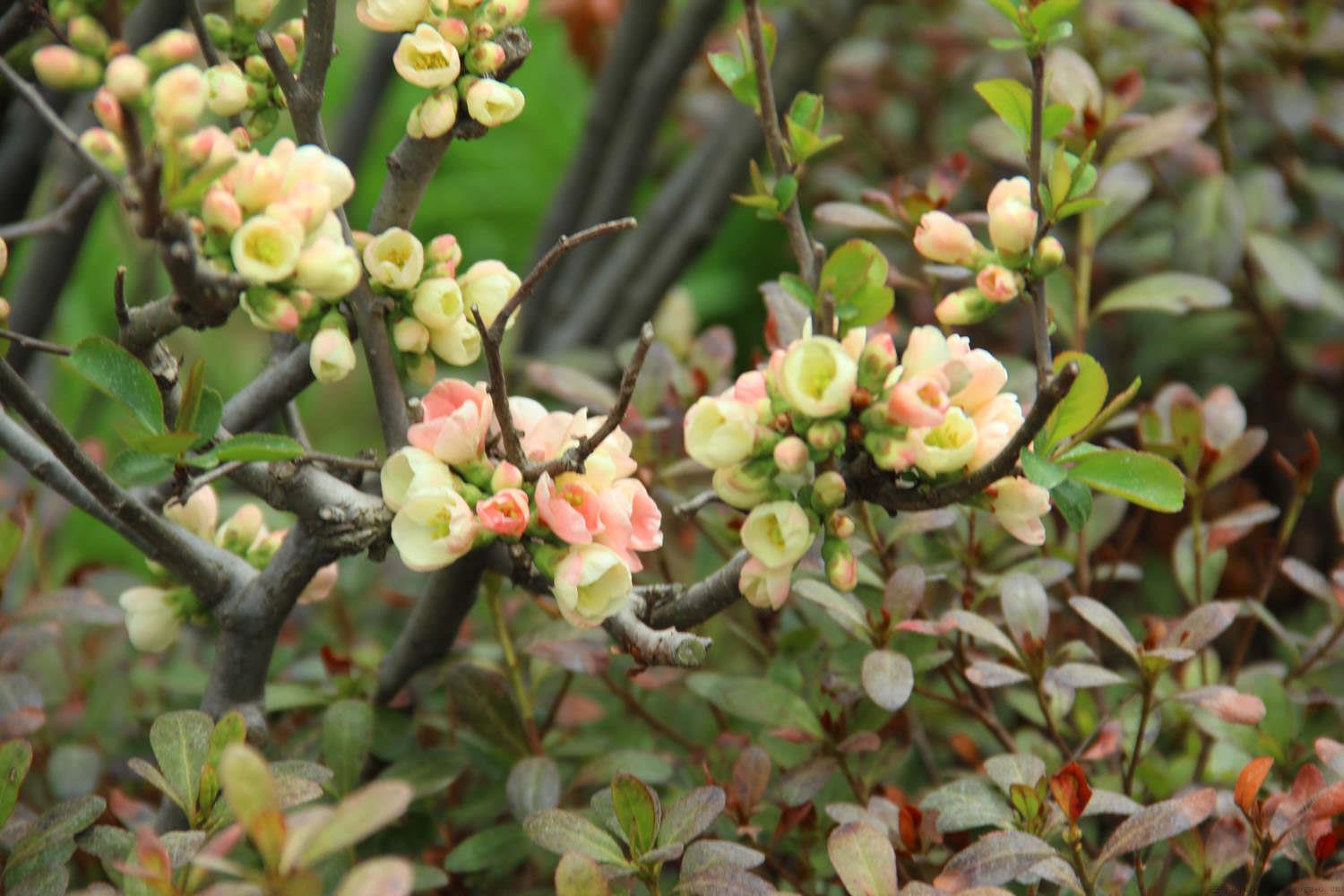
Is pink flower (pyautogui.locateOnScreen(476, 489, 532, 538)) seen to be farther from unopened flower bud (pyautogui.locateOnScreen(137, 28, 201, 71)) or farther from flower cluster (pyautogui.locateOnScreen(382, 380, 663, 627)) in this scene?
unopened flower bud (pyautogui.locateOnScreen(137, 28, 201, 71))

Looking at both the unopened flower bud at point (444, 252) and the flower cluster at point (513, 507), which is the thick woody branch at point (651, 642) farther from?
the unopened flower bud at point (444, 252)

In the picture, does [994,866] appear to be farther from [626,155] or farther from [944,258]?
[626,155]

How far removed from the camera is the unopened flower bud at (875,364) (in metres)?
0.68

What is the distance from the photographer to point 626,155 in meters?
1.77

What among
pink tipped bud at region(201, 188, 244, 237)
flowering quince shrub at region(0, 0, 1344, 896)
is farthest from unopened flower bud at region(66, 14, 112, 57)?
pink tipped bud at region(201, 188, 244, 237)

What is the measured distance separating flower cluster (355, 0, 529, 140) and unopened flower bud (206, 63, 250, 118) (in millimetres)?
90

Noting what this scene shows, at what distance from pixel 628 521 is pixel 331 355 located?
0.65 ft

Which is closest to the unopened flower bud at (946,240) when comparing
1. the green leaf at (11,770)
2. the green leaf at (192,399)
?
the green leaf at (192,399)

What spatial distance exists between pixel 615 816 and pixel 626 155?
1155mm

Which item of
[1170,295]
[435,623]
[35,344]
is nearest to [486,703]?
[435,623]

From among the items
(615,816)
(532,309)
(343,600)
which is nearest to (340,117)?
(532,309)

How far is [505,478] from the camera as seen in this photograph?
2.37ft

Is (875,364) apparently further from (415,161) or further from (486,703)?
(486,703)

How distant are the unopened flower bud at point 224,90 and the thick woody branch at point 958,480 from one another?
415 millimetres
